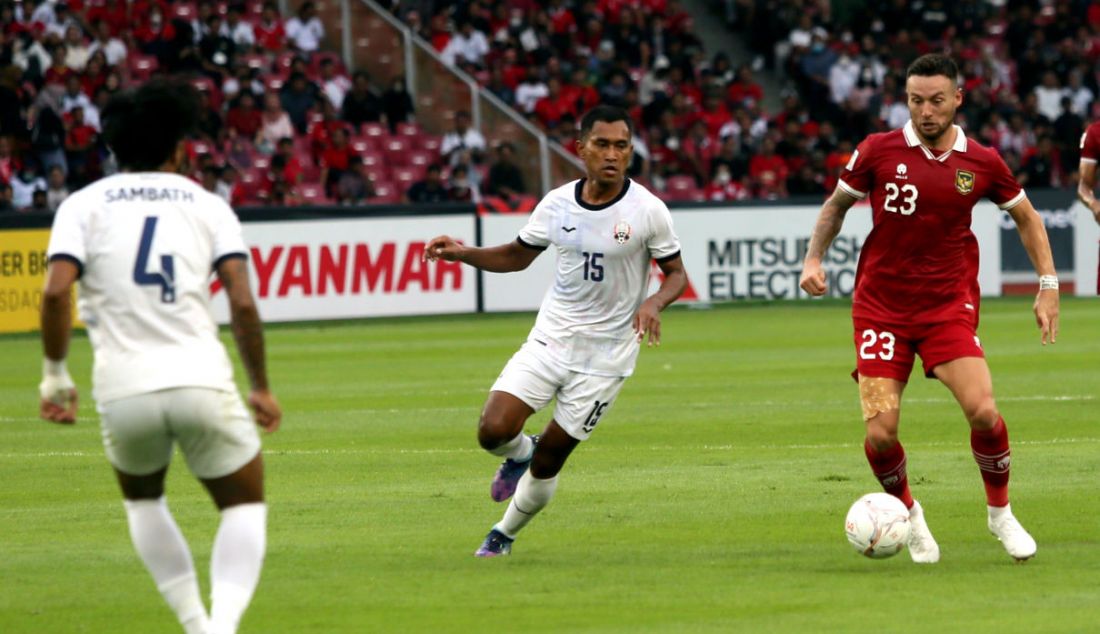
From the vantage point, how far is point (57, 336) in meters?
6.21

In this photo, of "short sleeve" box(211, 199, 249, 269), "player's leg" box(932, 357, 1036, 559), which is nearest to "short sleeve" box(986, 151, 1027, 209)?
"player's leg" box(932, 357, 1036, 559)

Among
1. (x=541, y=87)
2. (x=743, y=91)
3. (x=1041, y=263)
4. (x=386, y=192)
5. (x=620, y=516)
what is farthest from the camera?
(x=743, y=91)

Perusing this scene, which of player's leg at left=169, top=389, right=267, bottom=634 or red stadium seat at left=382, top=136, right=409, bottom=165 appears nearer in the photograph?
player's leg at left=169, top=389, right=267, bottom=634

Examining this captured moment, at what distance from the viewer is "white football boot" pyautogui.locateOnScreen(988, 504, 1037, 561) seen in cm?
845

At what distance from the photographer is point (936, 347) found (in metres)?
8.68

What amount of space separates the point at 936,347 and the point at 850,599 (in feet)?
5.07

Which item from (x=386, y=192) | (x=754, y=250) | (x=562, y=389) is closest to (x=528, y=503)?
(x=562, y=389)

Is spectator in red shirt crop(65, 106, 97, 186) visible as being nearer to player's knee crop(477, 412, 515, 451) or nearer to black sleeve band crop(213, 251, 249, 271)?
player's knee crop(477, 412, 515, 451)

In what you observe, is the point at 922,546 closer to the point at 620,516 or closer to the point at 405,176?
the point at 620,516

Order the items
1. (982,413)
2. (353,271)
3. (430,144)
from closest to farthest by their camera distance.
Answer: (982,413), (353,271), (430,144)

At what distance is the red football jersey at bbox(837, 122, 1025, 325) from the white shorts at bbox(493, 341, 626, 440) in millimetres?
1342

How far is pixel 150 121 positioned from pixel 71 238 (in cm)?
47

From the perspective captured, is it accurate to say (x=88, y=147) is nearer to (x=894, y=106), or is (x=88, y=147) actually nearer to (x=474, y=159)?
(x=474, y=159)

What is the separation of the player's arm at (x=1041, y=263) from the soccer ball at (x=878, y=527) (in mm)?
1123
